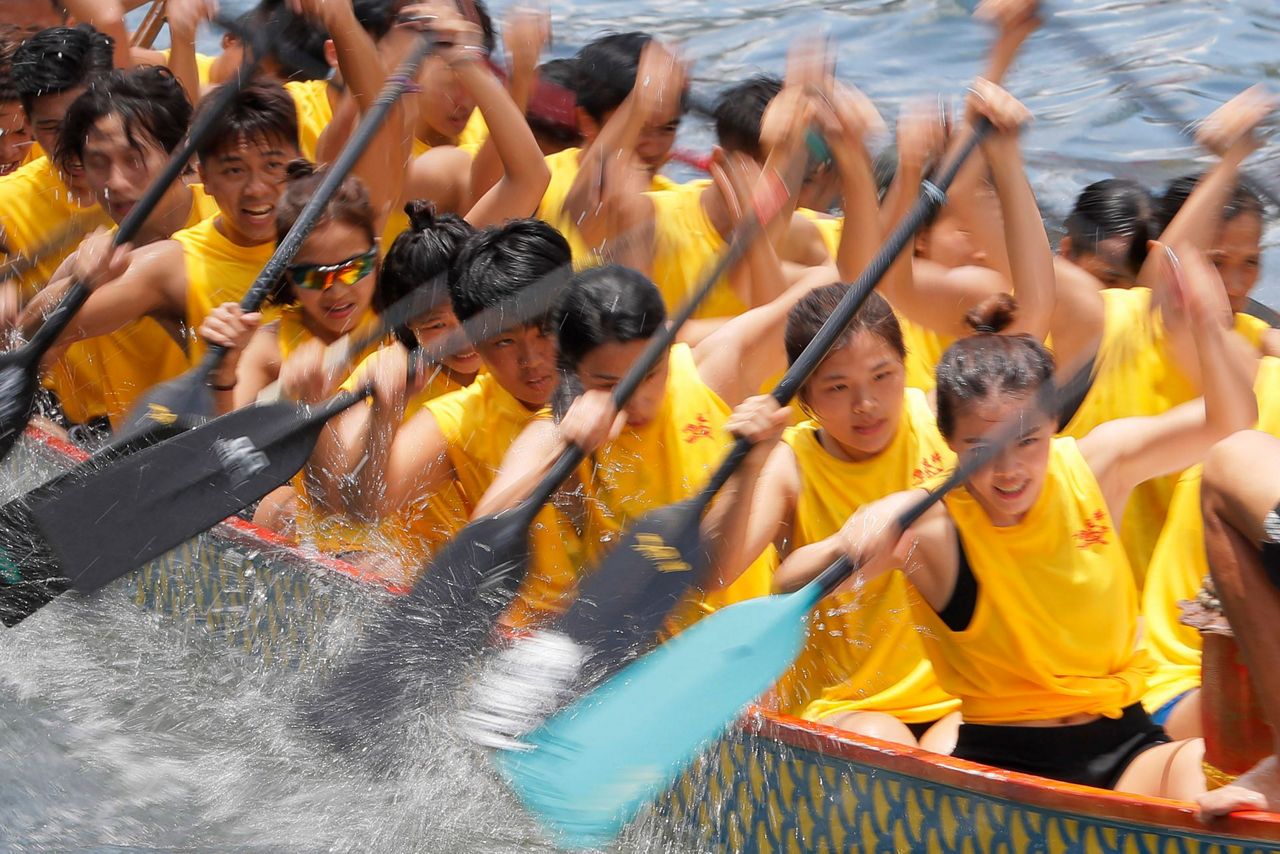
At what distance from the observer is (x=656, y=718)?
193cm

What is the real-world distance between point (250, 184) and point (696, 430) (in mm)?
1313

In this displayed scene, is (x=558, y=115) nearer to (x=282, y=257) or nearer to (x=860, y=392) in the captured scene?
(x=282, y=257)

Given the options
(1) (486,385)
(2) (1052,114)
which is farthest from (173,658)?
(2) (1052,114)

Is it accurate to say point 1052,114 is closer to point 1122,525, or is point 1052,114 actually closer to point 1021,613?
point 1122,525

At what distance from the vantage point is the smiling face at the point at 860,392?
210cm

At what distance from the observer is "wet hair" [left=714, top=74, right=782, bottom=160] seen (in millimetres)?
3000

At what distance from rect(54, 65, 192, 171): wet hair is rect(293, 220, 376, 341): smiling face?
818 millimetres

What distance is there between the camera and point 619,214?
3109 millimetres

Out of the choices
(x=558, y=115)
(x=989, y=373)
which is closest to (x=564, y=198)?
(x=558, y=115)

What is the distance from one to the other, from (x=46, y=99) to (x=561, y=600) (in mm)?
2327

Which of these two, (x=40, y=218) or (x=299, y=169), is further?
(x=40, y=218)

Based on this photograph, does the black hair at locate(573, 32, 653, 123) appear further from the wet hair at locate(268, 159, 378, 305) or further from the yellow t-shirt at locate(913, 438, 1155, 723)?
the yellow t-shirt at locate(913, 438, 1155, 723)

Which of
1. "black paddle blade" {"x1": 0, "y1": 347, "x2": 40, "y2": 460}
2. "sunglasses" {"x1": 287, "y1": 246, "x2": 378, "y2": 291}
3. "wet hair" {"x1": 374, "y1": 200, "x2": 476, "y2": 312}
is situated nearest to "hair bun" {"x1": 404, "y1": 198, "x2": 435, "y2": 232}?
"wet hair" {"x1": 374, "y1": 200, "x2": 476, "y2": 312}

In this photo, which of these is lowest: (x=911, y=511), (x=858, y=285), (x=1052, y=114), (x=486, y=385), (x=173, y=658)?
(x=1052, y=114)
